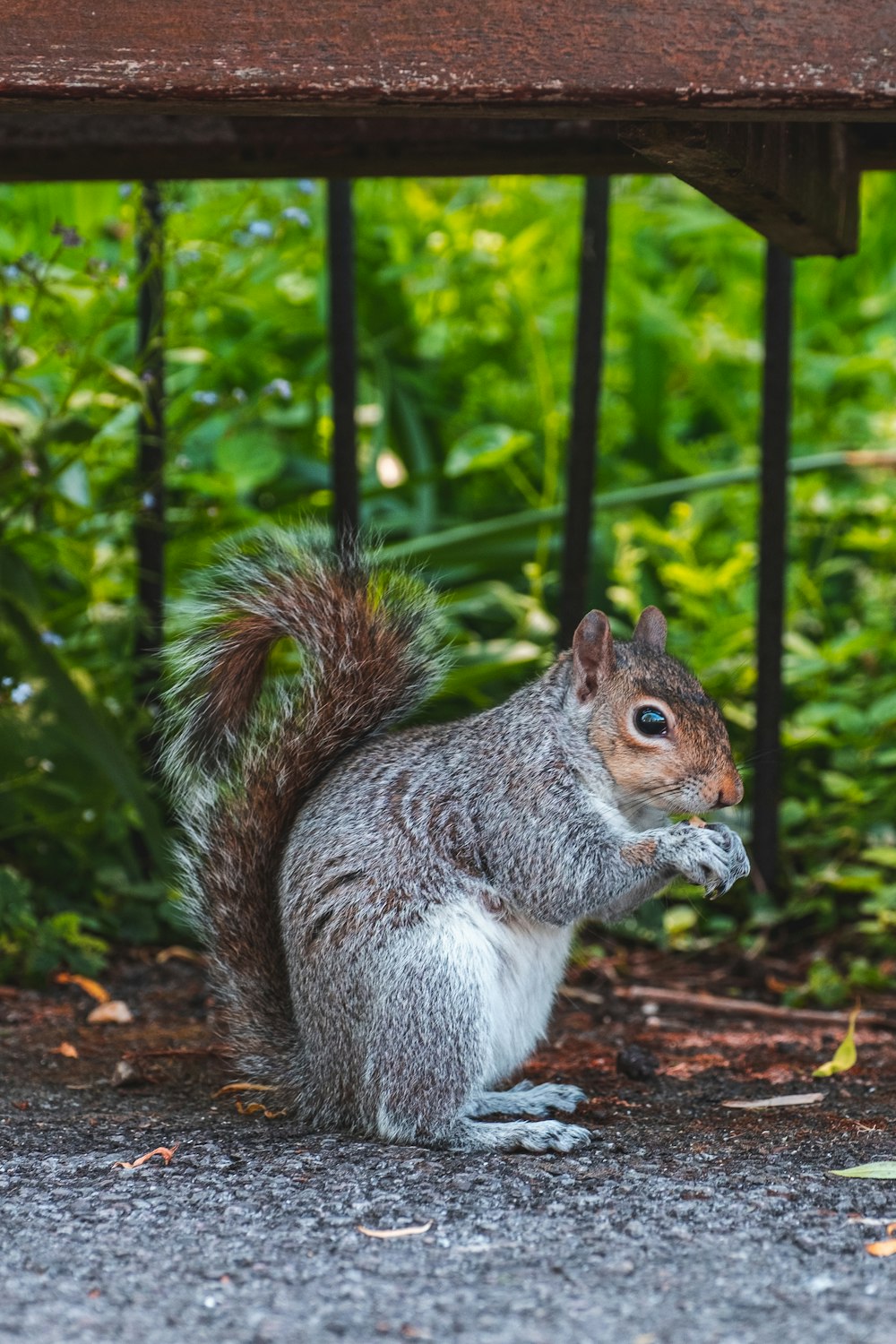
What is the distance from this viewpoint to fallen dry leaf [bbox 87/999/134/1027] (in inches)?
93.8

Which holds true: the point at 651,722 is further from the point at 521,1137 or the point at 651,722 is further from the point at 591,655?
the point at 521,1137

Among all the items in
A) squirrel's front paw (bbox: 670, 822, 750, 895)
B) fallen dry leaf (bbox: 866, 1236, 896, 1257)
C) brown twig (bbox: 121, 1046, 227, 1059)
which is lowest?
brown twig (bbox: 121, 1046, 227, 1059)

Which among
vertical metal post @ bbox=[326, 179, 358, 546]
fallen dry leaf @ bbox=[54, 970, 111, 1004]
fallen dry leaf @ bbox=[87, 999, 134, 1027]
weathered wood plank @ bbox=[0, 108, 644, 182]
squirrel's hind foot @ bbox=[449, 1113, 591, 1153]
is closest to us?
squirrel's hind foot @ bbox=[449, 1113, 591, 1153]

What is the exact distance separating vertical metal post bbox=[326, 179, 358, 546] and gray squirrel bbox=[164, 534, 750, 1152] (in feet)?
2.07

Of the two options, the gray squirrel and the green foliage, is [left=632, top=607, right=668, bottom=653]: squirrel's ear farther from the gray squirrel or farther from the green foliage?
the green foliage

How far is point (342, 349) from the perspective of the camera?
2.66 m

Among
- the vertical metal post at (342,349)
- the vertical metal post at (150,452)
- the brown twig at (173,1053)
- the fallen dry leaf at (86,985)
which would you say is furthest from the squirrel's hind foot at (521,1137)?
the vertical metal post at (342,349)

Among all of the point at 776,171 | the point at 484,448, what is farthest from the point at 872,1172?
the point at 484,448

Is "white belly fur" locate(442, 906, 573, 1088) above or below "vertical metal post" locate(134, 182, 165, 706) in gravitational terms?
below

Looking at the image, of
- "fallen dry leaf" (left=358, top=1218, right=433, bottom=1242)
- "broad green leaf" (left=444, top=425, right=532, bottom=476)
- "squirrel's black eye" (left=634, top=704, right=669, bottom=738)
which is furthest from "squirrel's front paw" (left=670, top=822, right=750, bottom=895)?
"broad green leaf" (left=444, top=425, right=532, bottom=476)

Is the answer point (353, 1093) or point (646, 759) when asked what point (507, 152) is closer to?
point (646, 759)

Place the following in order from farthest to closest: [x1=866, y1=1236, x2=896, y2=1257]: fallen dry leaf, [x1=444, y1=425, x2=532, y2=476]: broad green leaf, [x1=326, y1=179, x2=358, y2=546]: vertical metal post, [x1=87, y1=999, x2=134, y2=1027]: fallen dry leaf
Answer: [x1=444, y1=425, x2=532, y2=476]: broad green leaf, [x1=326, y1=179, x2=358, y2=546]: vertical metal post, [x1=87, y1=999, x2=134, y2=1027]: fallen dry leaf, [x1=866, y1=1236, x2=896, y2=1257]: fallen dry leaf

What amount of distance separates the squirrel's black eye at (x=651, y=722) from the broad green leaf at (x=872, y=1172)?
1.77 feet

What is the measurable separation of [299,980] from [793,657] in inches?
58.0
